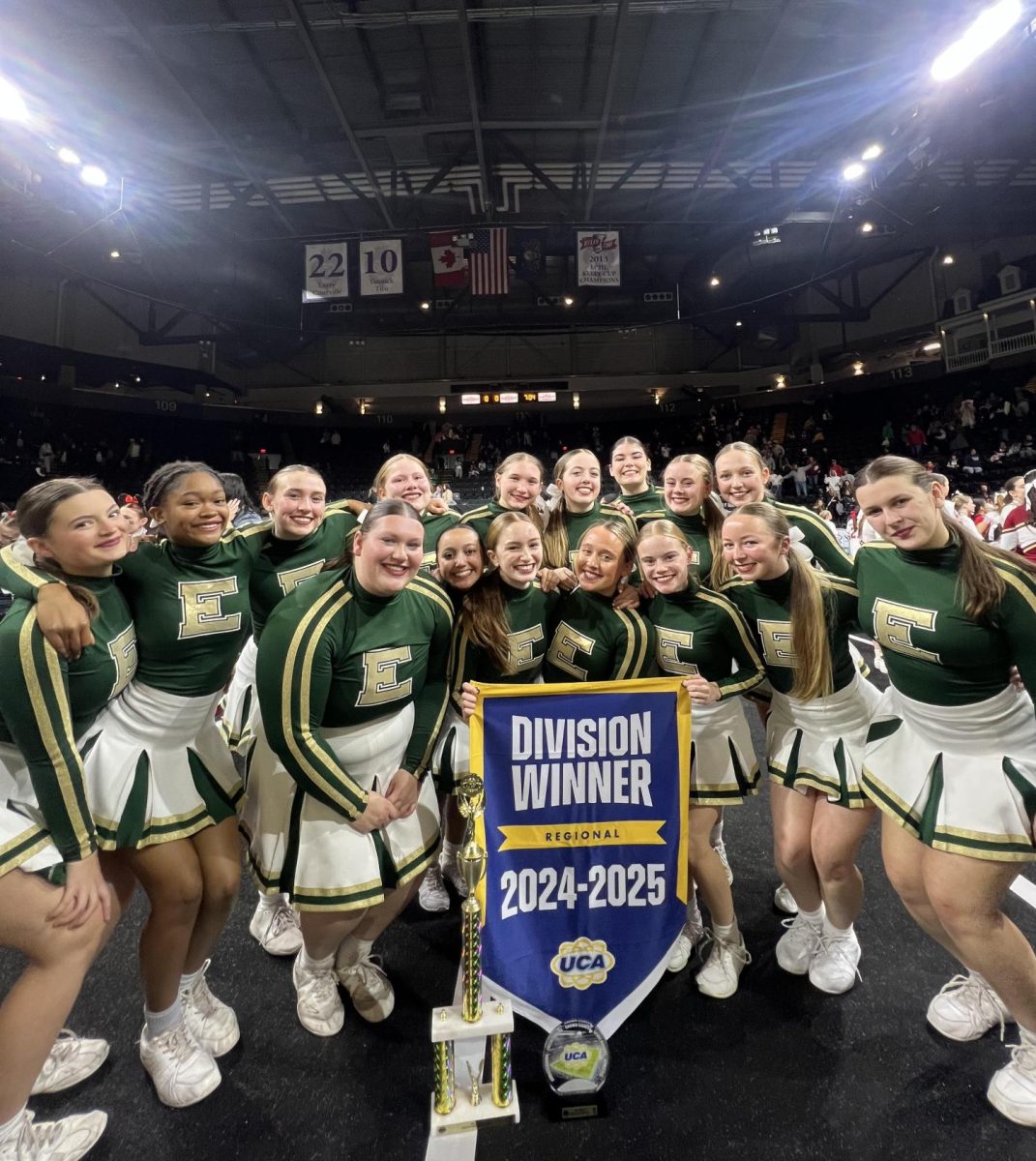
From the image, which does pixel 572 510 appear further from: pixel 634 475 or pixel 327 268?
pixel 327 268

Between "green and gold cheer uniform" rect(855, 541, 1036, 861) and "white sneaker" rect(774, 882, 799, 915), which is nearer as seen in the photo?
"green and gold cheer uniform" rect(855, 541, 1036, 861)

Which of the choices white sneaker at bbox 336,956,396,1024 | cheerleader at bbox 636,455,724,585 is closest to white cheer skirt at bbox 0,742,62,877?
white sneaker at bbox 336,956,396,1024

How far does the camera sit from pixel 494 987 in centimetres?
170

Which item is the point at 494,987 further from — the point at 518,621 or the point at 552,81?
the point at 552,81

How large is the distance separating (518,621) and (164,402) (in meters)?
19.2

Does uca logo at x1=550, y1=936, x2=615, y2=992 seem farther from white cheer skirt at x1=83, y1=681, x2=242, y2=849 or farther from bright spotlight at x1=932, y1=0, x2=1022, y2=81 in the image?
bright spotlight at x1=932, y1=0, x2=1022, y2=81

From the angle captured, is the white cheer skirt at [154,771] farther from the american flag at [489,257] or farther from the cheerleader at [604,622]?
the american flag at [489,257]

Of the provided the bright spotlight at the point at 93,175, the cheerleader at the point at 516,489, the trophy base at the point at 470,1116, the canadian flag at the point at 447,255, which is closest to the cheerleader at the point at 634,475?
the cheerleader at the point at 516,489

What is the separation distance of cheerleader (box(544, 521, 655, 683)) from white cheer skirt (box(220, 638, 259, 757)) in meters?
1.28

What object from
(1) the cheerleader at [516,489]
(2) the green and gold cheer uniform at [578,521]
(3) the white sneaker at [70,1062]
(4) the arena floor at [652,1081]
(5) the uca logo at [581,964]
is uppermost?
(1) the cheerleader at [516,489]

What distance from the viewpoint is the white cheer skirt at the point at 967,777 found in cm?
156

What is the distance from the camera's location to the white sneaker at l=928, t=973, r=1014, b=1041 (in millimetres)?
1787

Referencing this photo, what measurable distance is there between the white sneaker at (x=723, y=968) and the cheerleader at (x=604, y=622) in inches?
38.5

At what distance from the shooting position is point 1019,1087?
5.11ft
